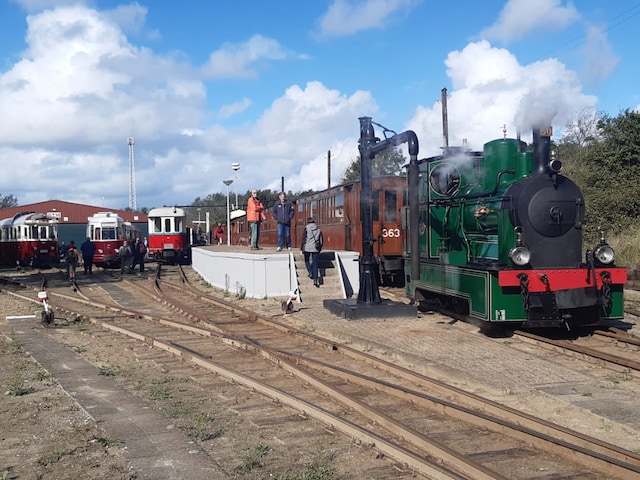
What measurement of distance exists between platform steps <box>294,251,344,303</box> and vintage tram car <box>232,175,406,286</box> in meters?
1.22

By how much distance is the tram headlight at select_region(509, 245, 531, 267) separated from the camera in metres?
9.62

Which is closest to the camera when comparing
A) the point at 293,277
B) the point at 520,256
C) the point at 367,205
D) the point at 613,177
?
the point at 520,256

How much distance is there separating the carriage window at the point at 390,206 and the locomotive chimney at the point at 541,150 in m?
7.61

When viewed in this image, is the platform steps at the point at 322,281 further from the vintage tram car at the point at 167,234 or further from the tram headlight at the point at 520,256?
the vintage tram car at the point at 167,234

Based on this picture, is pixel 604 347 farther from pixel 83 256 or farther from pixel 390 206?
pixel 83 256

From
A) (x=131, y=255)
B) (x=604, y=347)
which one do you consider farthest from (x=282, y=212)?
(x=131, y=255)

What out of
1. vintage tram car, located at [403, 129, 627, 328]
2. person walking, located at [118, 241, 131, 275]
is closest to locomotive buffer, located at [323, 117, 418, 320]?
vintage tram car, located at [403, 129, 627, 328]

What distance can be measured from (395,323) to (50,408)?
6558 mm

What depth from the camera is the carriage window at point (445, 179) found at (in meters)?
12.0

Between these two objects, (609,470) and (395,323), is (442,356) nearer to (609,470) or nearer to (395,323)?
(395,323)

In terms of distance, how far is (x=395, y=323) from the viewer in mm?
11906

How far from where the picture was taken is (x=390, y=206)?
17.9 meters

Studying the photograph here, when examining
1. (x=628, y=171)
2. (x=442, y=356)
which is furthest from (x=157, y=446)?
(x=628, y=171)

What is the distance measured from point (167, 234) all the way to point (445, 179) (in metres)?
23.3
